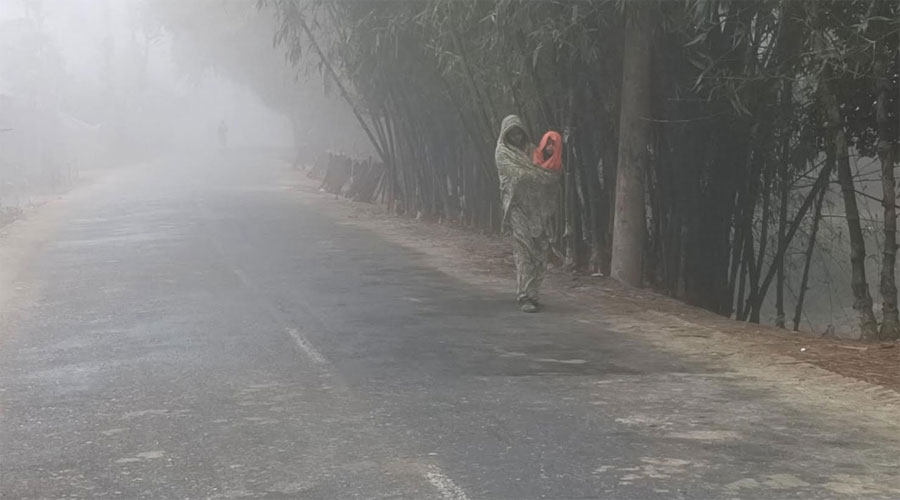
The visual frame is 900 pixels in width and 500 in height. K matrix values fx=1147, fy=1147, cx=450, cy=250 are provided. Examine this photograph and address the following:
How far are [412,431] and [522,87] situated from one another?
8.20m

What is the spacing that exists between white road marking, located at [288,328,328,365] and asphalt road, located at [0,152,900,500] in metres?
0.04

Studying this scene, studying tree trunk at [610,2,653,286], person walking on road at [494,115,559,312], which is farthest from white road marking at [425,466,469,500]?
tree trunk at [610,2,653,286]

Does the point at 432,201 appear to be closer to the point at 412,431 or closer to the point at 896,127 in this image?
the point at 896,127

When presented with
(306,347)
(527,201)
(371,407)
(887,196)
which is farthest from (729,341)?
(371,407)

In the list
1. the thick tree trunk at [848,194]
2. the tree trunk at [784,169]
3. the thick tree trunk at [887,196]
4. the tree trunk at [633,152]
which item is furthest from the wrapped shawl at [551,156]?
the thick tree trunk at [887,196]

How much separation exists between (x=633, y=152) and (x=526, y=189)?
1758 millimetres

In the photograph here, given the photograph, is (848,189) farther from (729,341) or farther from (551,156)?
(551,156)

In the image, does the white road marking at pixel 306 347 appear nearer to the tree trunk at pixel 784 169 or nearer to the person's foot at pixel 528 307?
the person's foot at pixel 528 307

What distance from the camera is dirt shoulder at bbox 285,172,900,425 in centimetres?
741

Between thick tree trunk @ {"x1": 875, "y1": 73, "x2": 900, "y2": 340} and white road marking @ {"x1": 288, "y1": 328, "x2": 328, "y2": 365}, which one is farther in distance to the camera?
thick tree trunk @ {"x1": 875, "y1": 73, "x2": 900, "y2": 340}

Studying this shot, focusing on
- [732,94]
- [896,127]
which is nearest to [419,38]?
[732,94]

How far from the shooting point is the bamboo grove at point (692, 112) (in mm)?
9203

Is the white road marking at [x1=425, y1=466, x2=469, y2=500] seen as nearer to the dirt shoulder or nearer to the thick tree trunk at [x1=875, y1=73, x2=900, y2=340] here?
the dirt shoulder

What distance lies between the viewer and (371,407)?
6.80 meters
